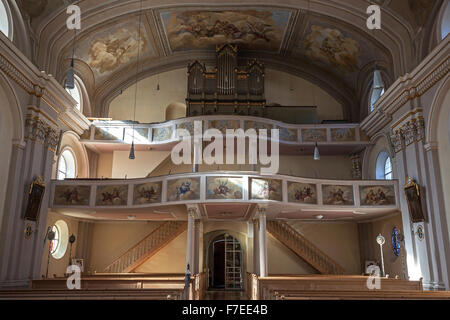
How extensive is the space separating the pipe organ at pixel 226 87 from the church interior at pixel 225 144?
0.24ft

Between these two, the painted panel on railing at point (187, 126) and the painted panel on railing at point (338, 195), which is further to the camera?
the painted panel on railing at point (187, 126)

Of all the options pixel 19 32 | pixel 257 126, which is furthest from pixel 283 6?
pixel 19 32

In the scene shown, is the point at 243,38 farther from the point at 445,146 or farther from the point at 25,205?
the point at 25,205

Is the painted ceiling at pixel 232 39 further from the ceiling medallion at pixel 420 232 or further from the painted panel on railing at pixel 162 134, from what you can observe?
the ceiling medallion at pixel 420 232

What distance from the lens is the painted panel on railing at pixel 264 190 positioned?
47.8ft

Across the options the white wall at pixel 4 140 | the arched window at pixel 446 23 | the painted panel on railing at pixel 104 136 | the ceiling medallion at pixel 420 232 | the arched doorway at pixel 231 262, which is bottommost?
the arched doorway at pixel 231 262

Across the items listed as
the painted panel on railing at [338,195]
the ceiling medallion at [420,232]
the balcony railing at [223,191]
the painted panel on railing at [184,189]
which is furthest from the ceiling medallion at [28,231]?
the ceiling medallion at [420,232]

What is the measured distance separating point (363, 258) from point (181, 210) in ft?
31.3

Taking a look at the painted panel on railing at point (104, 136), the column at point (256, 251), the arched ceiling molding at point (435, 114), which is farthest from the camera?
the painted panel on railing at point (104, 136)

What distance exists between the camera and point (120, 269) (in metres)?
18.8

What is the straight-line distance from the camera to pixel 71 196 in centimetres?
1565
